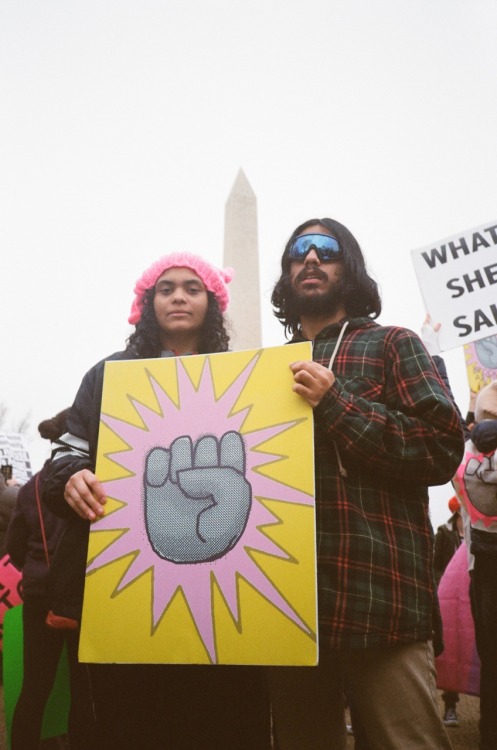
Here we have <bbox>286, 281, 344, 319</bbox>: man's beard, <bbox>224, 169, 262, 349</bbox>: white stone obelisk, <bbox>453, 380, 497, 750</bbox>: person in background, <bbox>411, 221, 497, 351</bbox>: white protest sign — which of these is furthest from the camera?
<bbox>224, 169, 262, 349</bbox>: white stone obelisk

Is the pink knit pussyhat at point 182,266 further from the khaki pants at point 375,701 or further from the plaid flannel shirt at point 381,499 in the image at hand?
the khaki pants at point 375,701

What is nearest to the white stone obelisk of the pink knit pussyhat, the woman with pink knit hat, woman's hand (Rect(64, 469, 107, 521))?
the pink knit pussyhat

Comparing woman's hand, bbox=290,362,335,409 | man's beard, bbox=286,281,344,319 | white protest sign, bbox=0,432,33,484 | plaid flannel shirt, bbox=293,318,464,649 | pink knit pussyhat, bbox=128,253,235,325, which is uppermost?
white protest sign, bbox=0,432,33,484

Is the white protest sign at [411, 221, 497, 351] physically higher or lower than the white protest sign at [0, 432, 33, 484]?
lower

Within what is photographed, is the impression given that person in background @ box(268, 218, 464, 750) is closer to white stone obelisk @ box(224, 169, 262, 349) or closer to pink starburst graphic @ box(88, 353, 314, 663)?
pink starburst graphic @ box(88, 353, 314, 663)

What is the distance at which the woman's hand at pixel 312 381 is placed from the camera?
1.47 meters

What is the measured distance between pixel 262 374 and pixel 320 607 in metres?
0.55

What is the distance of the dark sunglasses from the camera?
1.86 metres

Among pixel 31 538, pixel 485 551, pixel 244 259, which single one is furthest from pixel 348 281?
pixel 244 259

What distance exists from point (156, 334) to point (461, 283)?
81.5 inches

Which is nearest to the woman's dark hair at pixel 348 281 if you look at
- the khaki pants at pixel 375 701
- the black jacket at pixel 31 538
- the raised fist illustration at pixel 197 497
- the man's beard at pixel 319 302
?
the man's beard at pixel 319 302

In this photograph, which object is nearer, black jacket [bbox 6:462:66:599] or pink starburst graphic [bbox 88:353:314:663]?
pink starburst graphic [bbox 88:353:314:663]

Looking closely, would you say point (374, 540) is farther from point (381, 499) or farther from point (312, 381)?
point (312, 381)

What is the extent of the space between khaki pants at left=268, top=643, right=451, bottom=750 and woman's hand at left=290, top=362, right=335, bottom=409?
22.6 inches
